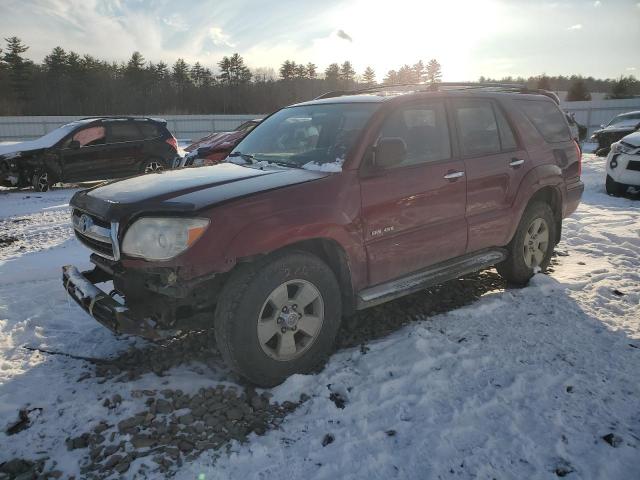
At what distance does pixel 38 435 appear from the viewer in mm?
2645

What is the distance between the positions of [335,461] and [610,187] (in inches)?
380

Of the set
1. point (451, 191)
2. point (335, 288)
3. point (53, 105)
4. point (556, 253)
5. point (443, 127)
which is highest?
point (53, 105)

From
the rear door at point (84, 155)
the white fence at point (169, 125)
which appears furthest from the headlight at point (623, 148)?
the white fence at point (169, 125)

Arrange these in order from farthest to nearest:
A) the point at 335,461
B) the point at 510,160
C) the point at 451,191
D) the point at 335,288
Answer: the point at 510,160 < the point at 451,191 < the point at 335,288 < the point at 335,461

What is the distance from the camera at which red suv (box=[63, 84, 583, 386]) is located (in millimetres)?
2807

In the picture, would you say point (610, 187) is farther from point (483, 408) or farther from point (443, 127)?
point (483, 408)

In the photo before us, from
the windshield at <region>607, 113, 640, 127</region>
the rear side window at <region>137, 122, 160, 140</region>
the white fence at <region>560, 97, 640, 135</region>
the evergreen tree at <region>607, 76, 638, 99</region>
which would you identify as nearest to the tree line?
the evergreen tree at <region>607, 76, 638, 99</region>

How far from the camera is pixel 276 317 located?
119 inches

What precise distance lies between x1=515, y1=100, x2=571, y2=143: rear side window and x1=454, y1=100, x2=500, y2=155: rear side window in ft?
1.89

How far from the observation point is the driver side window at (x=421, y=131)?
3.67 m

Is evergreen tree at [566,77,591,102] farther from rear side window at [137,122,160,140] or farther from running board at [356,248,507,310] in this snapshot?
running board at [356,248,507,310]

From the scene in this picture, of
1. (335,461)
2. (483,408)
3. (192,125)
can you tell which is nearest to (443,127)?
(483,408)

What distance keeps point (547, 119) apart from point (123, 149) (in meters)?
9.69

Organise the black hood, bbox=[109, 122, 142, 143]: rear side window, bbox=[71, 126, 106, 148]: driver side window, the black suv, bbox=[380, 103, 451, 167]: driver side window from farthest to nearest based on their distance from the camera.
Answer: bbox=[109, 122, 142, 143]: rear side window → bbox=[71, 126, 106, 148]: driver side window → the black suv → bbox=[380, 103, 451, 167]: driver side window → the black hood
